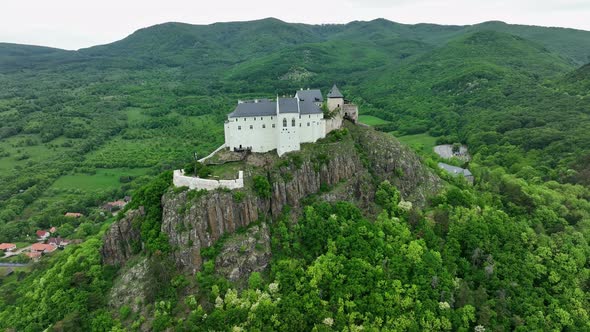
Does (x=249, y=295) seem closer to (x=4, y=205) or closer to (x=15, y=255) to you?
(x=15, y=255)

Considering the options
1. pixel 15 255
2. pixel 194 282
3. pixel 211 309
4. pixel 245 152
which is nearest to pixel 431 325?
pixel 211 309

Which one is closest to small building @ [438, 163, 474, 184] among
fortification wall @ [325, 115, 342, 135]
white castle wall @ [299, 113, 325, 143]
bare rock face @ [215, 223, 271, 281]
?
fortification wall @ [325, 115, 342, 135]

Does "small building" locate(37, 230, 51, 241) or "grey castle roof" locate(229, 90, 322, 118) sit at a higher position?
"grey castle roof" locate(229, 90, 322, 118)

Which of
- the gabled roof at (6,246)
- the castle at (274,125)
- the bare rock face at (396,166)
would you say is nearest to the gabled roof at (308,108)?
the castle at (274,125)

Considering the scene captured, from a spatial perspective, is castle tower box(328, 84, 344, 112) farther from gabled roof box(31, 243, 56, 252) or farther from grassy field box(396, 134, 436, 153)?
gabled roof box(31, 243, 56, 252)

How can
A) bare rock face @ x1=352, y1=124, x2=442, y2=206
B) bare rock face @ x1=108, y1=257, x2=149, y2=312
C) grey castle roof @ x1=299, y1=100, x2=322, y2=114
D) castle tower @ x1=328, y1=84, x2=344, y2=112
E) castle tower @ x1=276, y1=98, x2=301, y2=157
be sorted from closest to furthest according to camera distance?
bare rock face @ x1=108, y1=257, x2=149, y2=312 < castle tower @ x1=276, y1=98, x2=301, y2=157 < grey castle roof @ x1=299, y1=100, x2=322, y2=114 < bare rock face @ x1=352, y1=124, x2=442, y2=206 < castle tower @ x1=328, y1=84, x2=344, y2=112
